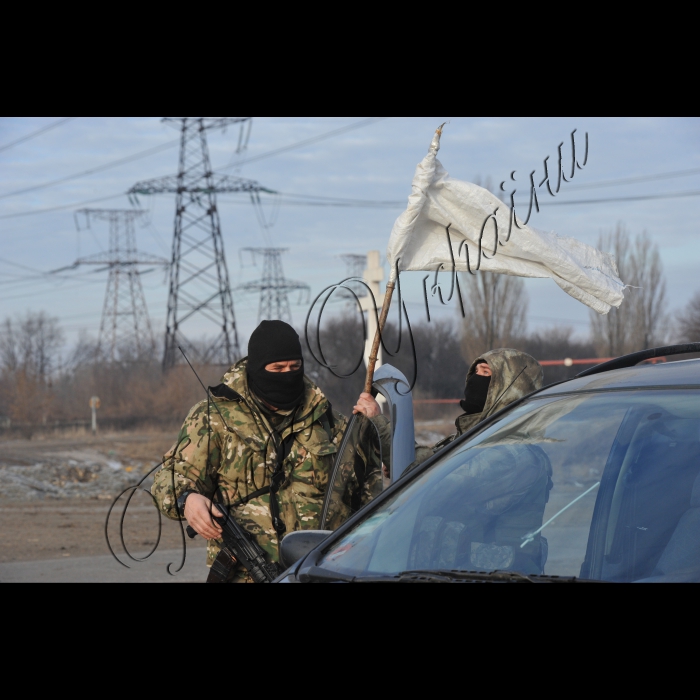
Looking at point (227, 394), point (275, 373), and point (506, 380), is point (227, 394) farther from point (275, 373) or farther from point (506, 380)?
point (506, 380)

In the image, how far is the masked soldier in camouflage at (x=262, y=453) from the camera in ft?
12.3

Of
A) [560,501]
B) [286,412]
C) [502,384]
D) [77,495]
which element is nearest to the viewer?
[560,501]

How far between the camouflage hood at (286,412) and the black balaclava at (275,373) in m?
0.04

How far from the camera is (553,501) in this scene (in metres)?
2.31

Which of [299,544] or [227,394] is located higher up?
[227,394]

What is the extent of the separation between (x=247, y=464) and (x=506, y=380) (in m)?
1.30

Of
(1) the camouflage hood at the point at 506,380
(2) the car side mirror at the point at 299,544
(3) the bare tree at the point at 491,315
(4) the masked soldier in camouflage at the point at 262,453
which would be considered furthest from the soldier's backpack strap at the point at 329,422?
(3) the bare tree at the point at 491,315

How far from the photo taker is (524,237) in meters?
3.39

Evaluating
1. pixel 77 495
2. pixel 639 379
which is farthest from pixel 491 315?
pixel 639 379

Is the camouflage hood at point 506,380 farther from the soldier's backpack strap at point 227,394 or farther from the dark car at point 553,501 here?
the dark car at point 553,501

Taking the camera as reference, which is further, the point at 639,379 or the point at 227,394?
the point at 227,394

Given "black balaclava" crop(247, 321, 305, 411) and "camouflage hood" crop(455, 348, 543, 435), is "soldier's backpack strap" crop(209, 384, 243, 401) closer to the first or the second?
"black balaclava" crop(247, 321, 305, 411)

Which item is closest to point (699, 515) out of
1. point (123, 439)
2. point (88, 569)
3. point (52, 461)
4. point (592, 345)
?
point (88, 569)

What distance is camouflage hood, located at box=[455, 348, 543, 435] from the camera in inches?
163
